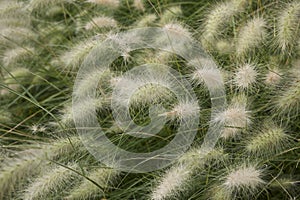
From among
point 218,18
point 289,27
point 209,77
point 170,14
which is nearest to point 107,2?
point 170,14

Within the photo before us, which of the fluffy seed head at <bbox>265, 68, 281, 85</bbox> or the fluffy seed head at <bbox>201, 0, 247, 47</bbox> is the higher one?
the fluffy seed head at <bbox>201, 0, 247, 47</bbox>

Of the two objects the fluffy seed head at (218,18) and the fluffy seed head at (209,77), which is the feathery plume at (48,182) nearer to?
the fluffy seed head at (209,77)

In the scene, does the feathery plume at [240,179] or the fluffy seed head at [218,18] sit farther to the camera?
the fluffy seed head at [218,18]

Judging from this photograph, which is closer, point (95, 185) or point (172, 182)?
point (172, 182)

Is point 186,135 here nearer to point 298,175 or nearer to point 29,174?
point 298,175

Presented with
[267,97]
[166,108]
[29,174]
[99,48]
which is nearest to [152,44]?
[99,48]

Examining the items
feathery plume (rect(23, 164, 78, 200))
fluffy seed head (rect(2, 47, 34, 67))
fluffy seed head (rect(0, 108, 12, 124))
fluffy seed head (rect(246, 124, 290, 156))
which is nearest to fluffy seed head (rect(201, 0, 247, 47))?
fluffy seed head (rect(246, 124, 290, 156))

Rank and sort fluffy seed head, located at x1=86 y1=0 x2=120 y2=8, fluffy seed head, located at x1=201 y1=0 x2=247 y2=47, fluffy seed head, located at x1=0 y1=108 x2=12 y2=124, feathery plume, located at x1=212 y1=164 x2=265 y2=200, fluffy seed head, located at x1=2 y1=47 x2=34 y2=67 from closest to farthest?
1. feathery plume, located at x1=212 y1=164 x2=265 y2=200
2. fluffy seed head, located at x1=201 y1=0 x2=247 y2=47
3. fluffy seed head, located at x1=86 y1=0 x2=120 y2=8
4. fluffy seed head, located at x1=0 y1=108 x2=12 y2=124
5. fluffy seed head, located at x1=2 y1=47 x2=34 y2=67

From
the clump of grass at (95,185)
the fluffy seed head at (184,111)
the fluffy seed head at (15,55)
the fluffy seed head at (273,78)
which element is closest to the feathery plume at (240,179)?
the fluffy seed head at (184,111)

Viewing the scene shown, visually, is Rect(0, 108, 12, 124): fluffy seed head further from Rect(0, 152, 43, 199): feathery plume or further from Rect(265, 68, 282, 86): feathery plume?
Rect(265, 68, 282, 86): feathery plume

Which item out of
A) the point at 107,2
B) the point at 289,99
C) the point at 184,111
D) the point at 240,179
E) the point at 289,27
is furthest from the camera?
the point at 107,2

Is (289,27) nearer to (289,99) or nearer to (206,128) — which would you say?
(289,99)

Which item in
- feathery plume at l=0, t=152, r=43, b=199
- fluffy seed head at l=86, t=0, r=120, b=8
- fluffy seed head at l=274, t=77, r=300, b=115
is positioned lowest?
feathery plume at l=0, t=152, r=43, b=199
